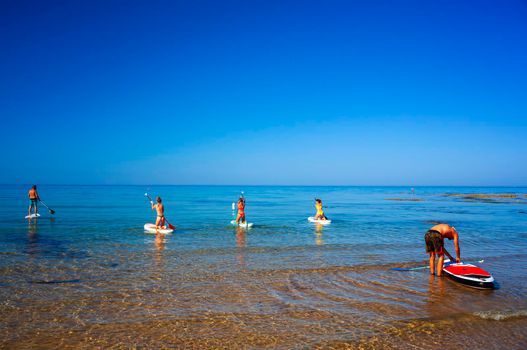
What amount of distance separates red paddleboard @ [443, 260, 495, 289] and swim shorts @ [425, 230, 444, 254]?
62 cm

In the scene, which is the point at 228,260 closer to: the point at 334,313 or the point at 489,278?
the point at 334,313

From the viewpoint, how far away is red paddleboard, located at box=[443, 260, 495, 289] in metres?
10.3

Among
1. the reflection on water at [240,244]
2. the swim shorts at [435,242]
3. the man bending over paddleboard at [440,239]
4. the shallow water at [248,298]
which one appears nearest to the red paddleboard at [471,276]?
the shallow water at [248,298]

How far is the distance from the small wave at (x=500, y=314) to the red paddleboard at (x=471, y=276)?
180cm

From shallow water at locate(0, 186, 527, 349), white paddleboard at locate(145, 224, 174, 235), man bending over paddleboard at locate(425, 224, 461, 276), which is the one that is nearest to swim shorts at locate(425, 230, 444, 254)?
man bending over paddleboard at locate(425, 224, 461, 276)

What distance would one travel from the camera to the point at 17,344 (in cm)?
655

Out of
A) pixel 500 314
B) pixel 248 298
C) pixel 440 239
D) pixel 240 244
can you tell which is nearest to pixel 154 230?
pixel 240 244

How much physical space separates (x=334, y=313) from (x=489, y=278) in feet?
16.7

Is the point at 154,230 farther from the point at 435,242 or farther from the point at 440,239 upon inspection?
the point at 440,239

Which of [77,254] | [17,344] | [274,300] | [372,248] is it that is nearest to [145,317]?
[17,344]

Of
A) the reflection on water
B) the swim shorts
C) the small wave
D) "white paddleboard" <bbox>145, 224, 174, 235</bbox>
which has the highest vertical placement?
the swim shorts

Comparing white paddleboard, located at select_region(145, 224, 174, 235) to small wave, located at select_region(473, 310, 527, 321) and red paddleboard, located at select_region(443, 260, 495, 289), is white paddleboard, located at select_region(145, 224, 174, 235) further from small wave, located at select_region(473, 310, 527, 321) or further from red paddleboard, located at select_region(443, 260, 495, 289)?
small wave, located at select_region(473, 310, 527, 321)

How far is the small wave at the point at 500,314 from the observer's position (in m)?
8.05

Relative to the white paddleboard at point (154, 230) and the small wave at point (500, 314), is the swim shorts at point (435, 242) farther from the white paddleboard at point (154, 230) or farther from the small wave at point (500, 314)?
the white paddleboard at point (154, 230)
